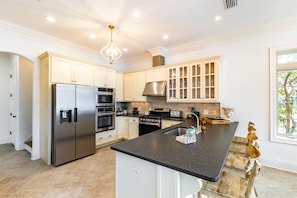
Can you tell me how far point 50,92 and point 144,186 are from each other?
9.52ft

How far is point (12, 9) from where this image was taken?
96.1 inches

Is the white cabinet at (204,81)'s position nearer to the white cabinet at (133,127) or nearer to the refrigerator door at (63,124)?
the white cabinet at (133,127)

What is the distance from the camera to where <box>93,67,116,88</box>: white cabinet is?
3.97 meters

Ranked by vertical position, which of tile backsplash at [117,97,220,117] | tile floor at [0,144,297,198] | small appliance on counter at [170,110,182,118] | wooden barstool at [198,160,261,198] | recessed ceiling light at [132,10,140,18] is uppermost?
recessed ceiling light at [132,10,140,18]

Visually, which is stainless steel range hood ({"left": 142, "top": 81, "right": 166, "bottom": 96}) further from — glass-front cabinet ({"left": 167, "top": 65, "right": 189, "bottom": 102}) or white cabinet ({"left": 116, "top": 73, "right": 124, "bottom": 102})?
white cabinet ({"left": 116, "top": 73, "right": 124, "bottom": 102})

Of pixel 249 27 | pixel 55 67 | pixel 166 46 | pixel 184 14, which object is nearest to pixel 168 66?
pixel 166 46

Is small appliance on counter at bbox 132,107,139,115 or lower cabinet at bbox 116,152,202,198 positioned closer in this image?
lower cabinet at bbox 116,152,202,198

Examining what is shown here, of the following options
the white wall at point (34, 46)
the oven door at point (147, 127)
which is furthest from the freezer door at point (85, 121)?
the oven door at point (147, 127)

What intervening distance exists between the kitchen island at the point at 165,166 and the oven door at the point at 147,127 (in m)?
2.23

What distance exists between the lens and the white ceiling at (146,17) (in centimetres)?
230

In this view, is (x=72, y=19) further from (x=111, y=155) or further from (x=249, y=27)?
(x=249, y=27)

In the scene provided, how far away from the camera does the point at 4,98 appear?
4574 mm

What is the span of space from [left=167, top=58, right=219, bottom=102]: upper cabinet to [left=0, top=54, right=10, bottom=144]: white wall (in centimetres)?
521

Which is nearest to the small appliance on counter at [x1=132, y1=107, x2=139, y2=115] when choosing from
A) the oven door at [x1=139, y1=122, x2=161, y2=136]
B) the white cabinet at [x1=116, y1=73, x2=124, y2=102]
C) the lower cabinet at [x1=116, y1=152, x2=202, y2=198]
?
the white cabinet at [x1=116, y1=73, x2=124, y2=102]
